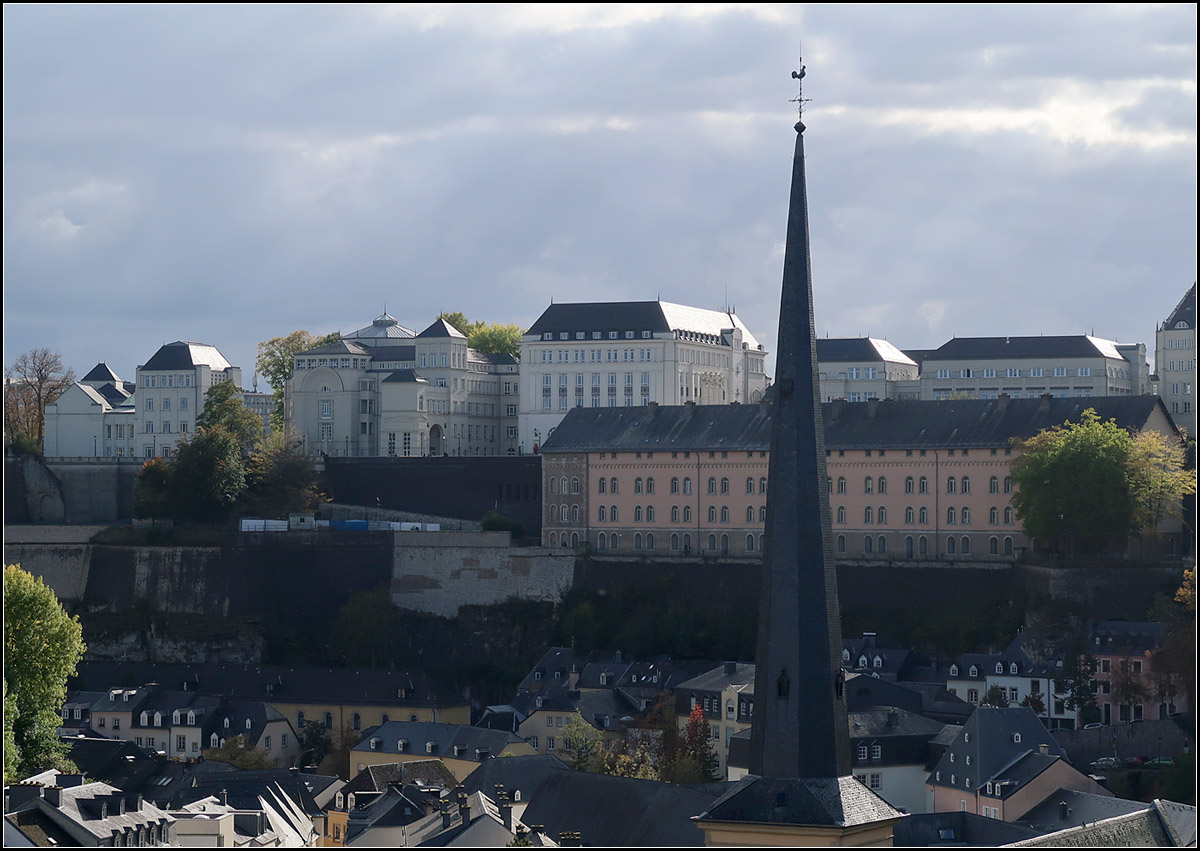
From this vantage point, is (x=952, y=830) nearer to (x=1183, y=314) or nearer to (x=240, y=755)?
(x=240, y=755)

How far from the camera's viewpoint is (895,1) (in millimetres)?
12883

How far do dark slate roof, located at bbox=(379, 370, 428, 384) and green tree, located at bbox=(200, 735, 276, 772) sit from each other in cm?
3886

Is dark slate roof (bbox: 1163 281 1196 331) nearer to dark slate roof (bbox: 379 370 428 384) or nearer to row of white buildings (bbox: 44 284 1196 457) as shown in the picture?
row of white buildings (bbox: 44 284 1196 457)

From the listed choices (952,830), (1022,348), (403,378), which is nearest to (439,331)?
(403,378)

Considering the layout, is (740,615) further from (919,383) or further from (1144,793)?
(919,383)

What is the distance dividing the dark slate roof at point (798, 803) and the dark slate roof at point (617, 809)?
61.1ft

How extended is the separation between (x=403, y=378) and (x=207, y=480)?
17.5 m

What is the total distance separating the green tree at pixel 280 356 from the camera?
117 meters

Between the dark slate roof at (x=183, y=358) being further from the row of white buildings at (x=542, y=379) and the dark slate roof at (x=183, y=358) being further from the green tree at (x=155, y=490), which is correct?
the green tree at (x=155, y=490)

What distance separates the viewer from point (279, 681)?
7325 centimetres

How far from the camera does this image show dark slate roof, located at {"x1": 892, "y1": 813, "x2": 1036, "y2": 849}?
4194 cm

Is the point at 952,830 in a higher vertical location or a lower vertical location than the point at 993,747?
lower

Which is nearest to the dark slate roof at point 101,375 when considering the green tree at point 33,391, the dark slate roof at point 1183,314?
the green tree at point 33,391

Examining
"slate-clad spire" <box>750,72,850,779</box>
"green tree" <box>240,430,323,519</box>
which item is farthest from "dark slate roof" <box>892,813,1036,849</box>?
"green tree" <box>240,430,323,519</box>
